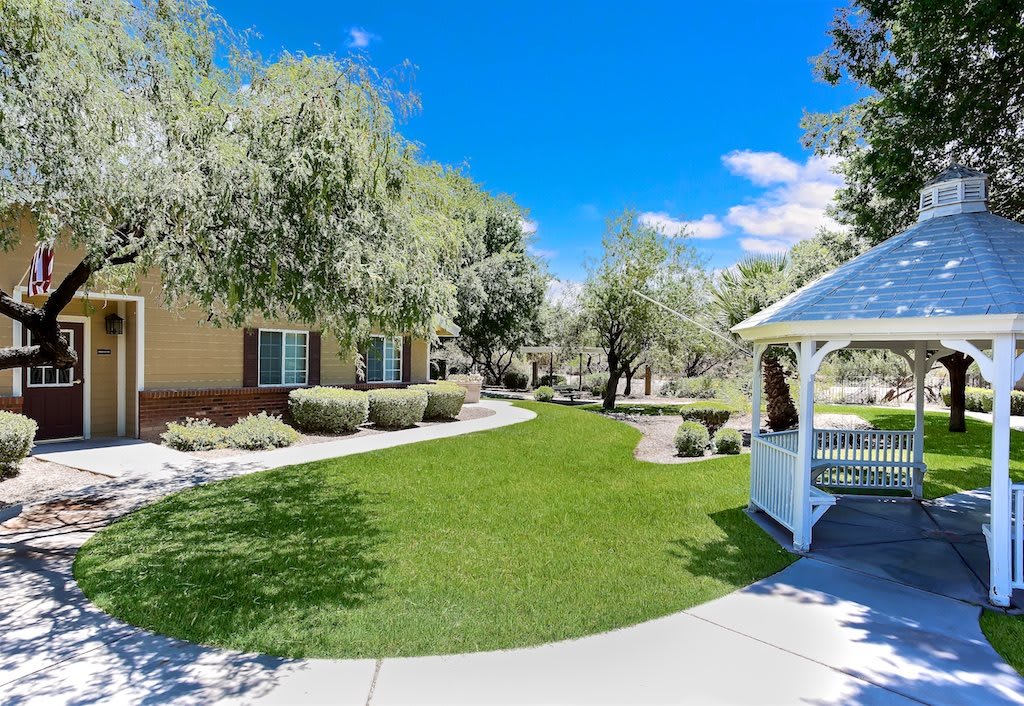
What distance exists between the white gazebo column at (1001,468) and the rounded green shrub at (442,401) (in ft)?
41.9

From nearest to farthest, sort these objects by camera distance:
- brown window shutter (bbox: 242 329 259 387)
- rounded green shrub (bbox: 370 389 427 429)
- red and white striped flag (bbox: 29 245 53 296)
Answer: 1. red and white striped flag (bbox: 29 245 53 296)
2. brown window shutter (bbox: 242 329 259 387)
3. rounded green shrub (bbox: 370 389 427 429)

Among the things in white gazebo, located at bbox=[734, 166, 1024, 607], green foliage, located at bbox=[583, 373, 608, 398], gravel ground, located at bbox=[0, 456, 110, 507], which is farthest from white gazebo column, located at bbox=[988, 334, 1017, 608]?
green foliage, located at bbox=[583, 373, 608, 398]

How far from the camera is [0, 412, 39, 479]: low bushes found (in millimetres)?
7516

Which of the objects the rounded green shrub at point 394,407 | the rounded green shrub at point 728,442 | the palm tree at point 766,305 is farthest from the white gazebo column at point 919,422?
the rounded green shrub at point 394,407

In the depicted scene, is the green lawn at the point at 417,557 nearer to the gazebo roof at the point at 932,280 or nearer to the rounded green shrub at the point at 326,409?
the gazebo roof at the point at 932,280

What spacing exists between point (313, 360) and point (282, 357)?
2.73 ft

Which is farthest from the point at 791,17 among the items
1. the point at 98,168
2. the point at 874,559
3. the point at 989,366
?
the point at 98,168

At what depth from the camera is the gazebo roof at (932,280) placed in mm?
4855

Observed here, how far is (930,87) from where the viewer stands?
8.05 m

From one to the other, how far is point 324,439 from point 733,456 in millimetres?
9064

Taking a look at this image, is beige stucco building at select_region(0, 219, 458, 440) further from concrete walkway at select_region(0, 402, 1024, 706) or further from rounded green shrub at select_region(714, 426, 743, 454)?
rounded green shrub at select_region(714, 426, 743, 454)

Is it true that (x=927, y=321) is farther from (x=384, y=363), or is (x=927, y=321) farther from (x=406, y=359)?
(x=406, y=359)

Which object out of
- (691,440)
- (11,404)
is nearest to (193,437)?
(11,404)

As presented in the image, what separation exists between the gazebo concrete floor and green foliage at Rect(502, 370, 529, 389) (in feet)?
82.7
